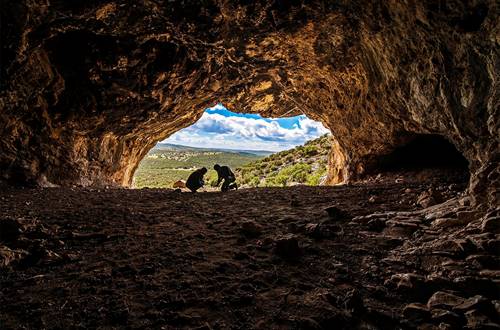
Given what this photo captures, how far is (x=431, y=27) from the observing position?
17.7 feet

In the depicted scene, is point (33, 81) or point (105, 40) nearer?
point (33, 81)

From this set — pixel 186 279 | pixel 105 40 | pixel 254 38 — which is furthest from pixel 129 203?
pixel 254 38

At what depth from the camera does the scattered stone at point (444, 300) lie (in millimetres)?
2561

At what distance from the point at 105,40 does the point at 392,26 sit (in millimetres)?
7989

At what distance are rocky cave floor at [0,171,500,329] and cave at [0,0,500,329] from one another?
0.07 ft

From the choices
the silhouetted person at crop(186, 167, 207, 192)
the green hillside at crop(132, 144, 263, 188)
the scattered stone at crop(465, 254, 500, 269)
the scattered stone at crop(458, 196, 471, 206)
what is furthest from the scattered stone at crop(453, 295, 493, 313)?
the green hillside at crop(132, 144, 263, 188)

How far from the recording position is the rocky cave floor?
2.57 meters


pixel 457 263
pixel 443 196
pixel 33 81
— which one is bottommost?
pixel 457 263

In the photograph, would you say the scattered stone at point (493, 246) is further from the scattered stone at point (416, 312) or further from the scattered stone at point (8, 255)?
the scattered stone at point (8, 255)

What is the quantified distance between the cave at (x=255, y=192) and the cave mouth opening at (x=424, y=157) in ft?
0.22

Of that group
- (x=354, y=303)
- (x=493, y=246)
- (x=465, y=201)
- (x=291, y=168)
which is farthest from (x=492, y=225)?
(x=291, y=168)

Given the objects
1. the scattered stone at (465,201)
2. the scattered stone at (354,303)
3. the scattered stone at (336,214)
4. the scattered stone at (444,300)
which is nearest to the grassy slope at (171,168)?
the scattered stone at (336,214)

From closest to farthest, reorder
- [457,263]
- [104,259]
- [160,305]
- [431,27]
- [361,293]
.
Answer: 1. [160,305]
2. [361,293]
3. [457,263]
4. [104,259]
5. [431,27]

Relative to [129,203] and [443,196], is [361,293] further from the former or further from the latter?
[129,203]
